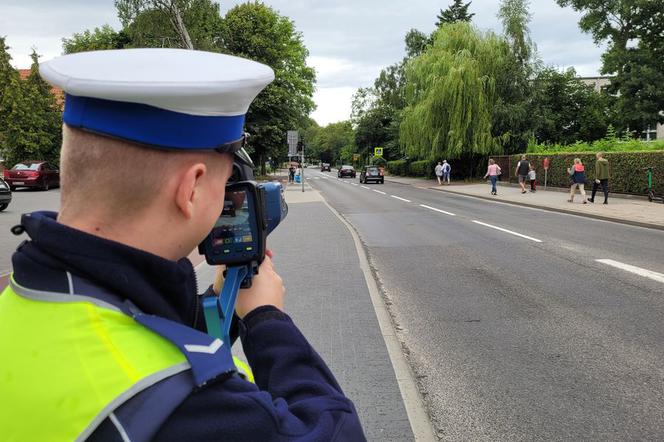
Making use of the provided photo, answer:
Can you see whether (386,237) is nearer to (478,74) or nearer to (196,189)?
(196,189)

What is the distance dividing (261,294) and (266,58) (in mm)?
41379

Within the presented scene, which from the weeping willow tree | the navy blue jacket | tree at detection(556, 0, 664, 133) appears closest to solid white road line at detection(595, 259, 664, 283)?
the navy blue jacket

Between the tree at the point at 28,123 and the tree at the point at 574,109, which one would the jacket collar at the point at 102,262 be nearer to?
the tree at the point at 28,123

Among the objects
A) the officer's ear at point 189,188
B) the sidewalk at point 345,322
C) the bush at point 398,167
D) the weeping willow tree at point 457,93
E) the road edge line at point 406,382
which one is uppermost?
the weeping willow tree at point 457,93

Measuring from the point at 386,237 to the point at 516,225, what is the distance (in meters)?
4.16

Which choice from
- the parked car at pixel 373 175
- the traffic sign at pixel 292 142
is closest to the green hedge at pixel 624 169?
the traffic sign at pixel 292 142

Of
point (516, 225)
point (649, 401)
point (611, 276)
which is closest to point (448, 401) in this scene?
point (649, 401)

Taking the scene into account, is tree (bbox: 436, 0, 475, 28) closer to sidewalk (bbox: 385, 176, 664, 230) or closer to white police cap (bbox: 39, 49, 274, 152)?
sidewalk (bbox: 385, 176, 664, 230)

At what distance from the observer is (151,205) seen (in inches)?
36.0

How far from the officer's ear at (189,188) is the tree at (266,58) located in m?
35.8

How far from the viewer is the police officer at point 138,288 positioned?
74cm

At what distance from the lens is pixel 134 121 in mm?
865

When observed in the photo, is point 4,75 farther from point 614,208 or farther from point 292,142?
point 614,208

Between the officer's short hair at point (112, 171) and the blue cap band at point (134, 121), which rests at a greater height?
the blue cap band at point (134, 121)
